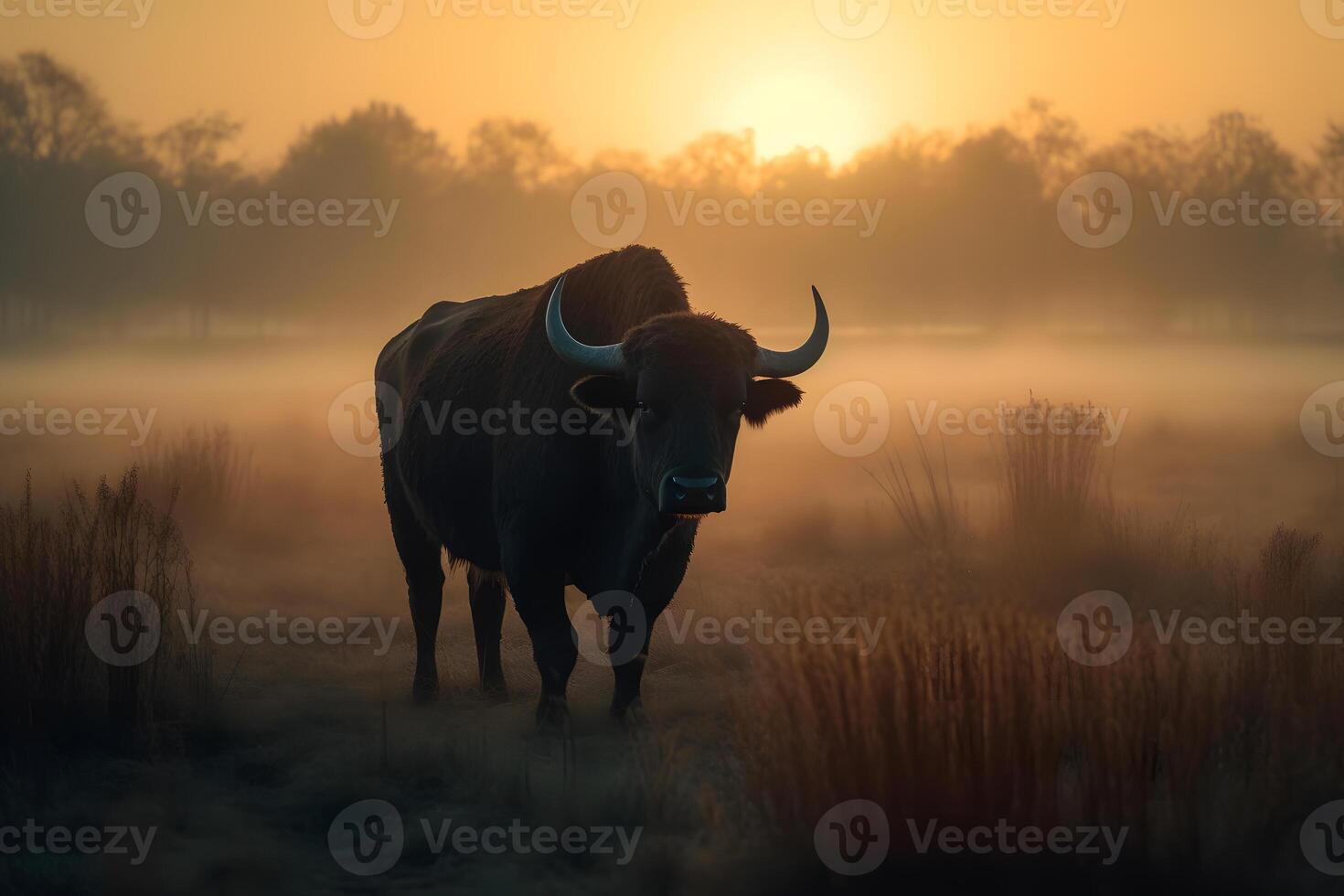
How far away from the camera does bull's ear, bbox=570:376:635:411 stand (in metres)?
7.32

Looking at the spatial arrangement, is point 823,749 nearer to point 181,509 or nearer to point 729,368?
point 729,368

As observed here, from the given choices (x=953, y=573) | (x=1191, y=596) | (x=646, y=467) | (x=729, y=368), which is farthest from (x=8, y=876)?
(x=1191, y=596)

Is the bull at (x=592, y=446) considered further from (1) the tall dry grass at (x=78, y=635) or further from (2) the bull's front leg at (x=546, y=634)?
(1) the tall dry grass at (x=78, y=635)

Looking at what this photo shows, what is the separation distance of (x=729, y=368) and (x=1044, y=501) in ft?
18.8

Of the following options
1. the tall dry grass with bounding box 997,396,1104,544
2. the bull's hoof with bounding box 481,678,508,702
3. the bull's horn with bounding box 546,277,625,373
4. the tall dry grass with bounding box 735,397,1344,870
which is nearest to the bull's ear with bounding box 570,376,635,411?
the bull's horn with bounding box 546,277,625,373

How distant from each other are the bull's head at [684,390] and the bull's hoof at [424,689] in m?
3.00

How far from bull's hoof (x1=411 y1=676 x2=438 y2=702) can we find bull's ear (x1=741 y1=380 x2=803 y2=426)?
3374mm

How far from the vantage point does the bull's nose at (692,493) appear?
6586mm

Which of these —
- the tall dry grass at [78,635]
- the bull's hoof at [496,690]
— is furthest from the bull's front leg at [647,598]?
the tall dry grass at [78,635]

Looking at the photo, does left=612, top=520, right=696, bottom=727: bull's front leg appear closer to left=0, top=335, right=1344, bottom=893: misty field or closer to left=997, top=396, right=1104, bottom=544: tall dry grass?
left=0, top=335, right=1344, bottom=893: misty field

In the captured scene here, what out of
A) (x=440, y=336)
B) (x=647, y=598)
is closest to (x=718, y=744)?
(x=647, y=598)

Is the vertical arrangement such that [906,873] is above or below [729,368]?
below

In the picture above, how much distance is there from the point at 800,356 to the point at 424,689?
152 inches

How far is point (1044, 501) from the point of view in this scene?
1186 centimetres
